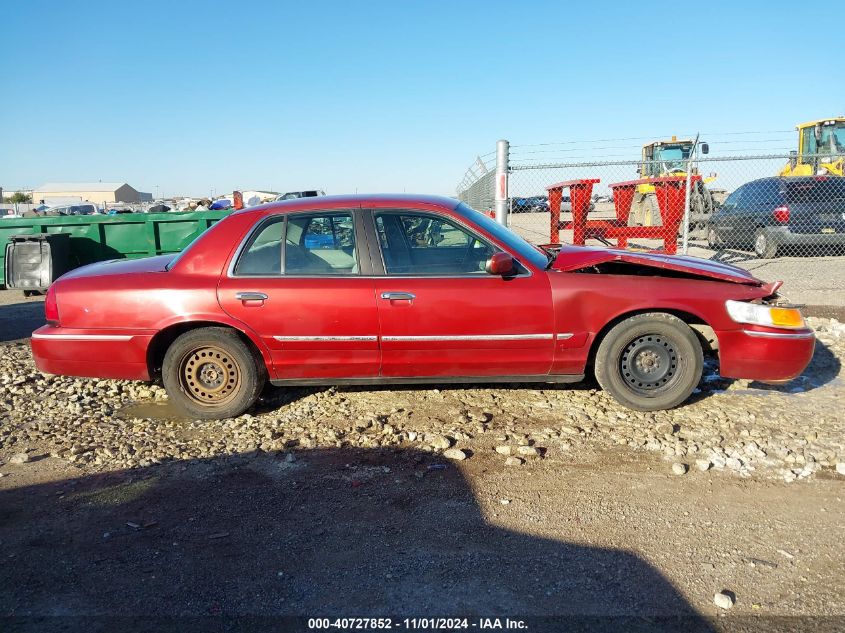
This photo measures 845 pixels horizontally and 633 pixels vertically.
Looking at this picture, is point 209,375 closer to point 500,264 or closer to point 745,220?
point 500,264

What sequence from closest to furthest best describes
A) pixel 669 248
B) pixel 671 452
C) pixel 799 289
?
pixel 671 452 < pixel 799 289 < pixel 669 248

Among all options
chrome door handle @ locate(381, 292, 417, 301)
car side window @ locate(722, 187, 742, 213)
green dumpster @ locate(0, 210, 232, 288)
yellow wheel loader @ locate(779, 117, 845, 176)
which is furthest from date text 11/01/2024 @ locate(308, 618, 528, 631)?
yellow wheel loader @ locate(779, 117, 845, 176)

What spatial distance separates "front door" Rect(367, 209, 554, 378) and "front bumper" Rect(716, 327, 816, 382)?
4.10 feet

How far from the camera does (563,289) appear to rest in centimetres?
419

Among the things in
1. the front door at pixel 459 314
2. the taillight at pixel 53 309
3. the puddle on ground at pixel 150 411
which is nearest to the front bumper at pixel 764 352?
the front door at pixel 459 314

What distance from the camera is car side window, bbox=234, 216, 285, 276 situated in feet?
14.1

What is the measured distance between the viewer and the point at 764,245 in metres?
12.1

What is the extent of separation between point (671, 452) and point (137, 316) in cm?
368

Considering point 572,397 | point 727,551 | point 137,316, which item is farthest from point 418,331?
point 727,551

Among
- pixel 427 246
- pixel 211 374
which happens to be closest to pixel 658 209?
pixel 427 246

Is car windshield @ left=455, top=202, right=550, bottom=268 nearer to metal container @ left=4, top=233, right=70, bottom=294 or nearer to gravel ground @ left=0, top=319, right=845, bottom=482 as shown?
gravel ground @ left=0, top=319, right=845, bottom=482

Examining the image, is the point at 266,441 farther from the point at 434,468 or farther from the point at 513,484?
the point at 513,484

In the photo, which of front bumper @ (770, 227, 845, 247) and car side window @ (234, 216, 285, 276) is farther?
front bumper @ (770, 227, 845, 247)

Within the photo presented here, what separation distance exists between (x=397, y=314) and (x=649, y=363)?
6.04 ft
